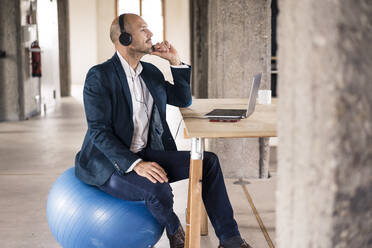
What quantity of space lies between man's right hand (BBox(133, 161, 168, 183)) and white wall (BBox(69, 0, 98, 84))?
51.9 ft

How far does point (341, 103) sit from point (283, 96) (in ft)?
0.46

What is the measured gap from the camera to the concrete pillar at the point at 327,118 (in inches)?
35.5

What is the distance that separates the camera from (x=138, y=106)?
2754mm

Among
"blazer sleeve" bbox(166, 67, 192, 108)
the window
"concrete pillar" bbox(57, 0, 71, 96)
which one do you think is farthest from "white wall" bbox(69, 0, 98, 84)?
"blazer sleeve" bbox(166, 67, 192, 108)

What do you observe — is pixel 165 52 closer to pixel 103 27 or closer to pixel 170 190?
pixel 170 190

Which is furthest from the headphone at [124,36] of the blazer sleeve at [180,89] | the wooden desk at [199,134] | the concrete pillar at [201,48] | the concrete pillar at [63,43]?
the concrete pillar at [63,43]

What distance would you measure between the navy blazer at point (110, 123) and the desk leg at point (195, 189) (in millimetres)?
282

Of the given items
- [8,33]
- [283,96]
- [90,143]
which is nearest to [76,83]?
[8,33]

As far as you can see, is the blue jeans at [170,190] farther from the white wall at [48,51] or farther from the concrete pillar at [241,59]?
the white wall at [48,51]

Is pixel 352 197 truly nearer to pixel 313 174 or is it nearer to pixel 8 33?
pixel 313 174

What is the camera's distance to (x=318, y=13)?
0.91 meters

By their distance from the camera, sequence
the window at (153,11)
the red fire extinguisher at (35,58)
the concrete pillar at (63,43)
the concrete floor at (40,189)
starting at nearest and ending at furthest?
the concrete floor at (40,189), the red fire extinguisher at (35,58), the concrete pillar at (63,43), the window at (153,11)

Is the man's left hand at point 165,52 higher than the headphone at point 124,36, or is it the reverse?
the headphone at point 124,36

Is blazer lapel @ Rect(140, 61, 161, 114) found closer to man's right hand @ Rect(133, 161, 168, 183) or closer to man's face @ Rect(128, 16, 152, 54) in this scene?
man's face @ Rect(128, 16, 152, 54)
